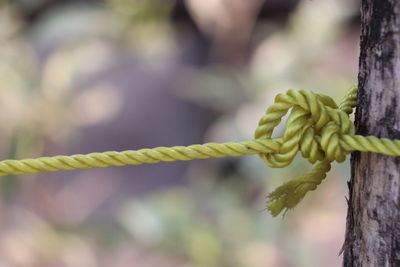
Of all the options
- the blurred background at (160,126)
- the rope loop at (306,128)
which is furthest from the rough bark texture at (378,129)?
the blurred background at (160,126)

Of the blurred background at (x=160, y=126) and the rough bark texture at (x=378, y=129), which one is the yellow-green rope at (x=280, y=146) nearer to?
the rough bark texture at (x=378, y=129)

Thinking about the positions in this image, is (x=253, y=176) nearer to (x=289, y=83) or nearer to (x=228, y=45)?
(x=289, y=83)

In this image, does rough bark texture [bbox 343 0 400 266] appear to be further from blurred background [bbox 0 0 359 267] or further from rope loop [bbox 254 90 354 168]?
blurred background [bbox 0 0 359 267]

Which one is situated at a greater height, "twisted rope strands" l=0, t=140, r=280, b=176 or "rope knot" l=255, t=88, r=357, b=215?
"rope knot" l=255, t=88, r=357, b=215

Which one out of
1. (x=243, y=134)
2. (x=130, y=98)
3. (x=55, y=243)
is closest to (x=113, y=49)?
(x=130, y=98)

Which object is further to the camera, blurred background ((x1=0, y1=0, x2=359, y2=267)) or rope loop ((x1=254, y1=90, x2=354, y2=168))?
blurred background ((x1=0, y1=0, x2=359, y2=267))

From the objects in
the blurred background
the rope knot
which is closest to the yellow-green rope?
the rope knot

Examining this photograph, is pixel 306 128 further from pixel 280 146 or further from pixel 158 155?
pixel 158 155
